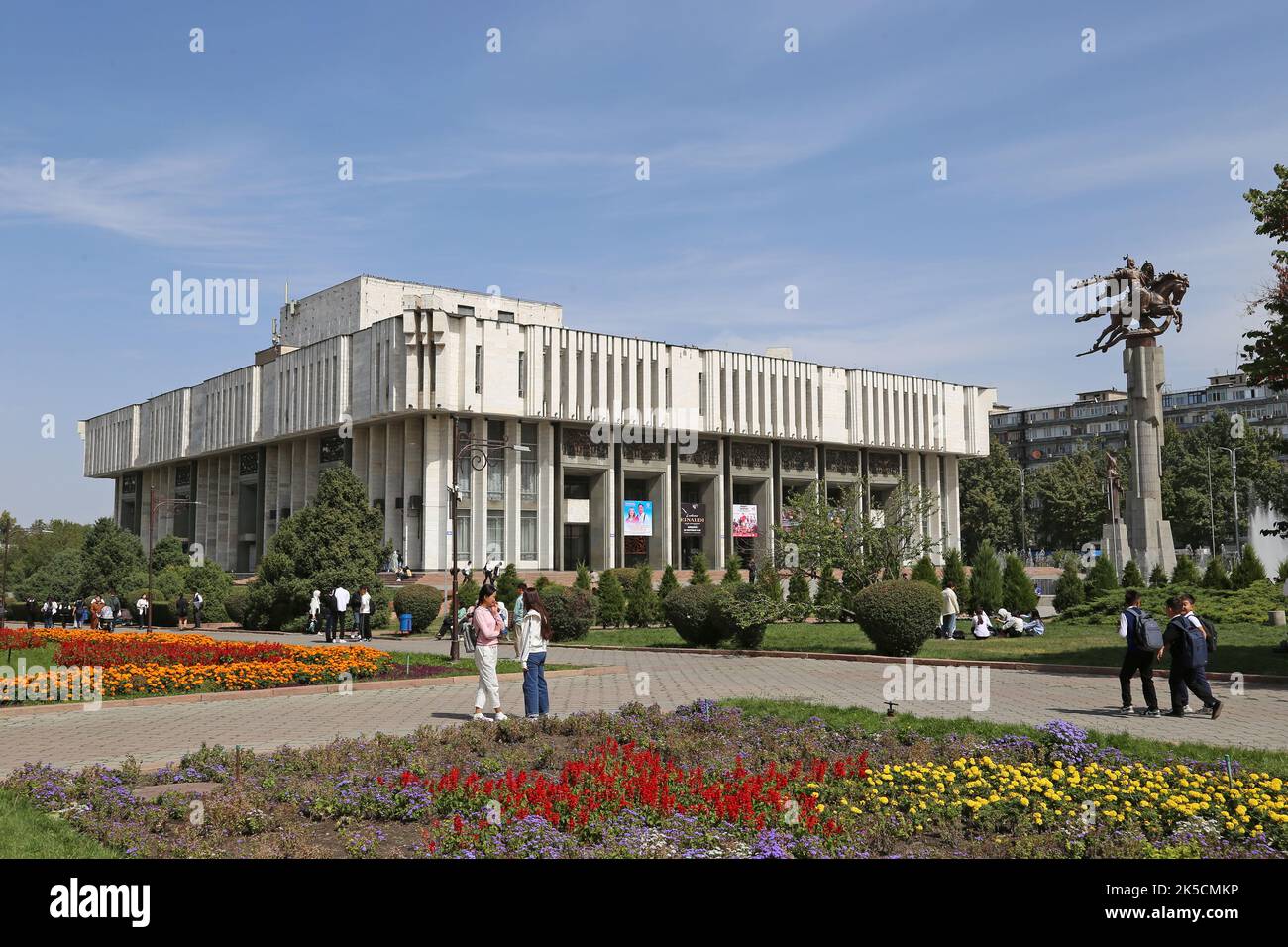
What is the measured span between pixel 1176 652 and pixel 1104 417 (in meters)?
125

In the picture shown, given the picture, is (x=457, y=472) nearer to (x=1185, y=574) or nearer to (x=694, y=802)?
(x=1185, y=574)

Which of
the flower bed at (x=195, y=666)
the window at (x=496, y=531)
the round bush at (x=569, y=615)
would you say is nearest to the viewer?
the flower bed at (x=195, y=666)

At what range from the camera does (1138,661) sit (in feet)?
41.9

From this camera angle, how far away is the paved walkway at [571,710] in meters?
11.0

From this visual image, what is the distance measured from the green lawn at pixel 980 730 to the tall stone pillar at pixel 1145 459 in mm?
29971

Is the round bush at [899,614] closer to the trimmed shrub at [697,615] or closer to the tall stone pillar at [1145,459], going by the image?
the trimmed shrub at [697,615]

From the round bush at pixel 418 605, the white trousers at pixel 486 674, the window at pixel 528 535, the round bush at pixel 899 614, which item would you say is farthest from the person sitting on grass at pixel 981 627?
the window at pixel 528 535

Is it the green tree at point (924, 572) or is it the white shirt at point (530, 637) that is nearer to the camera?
the white shirt at point (530, 637)

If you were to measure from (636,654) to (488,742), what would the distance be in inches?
549

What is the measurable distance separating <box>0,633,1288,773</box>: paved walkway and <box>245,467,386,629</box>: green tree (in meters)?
16.5
